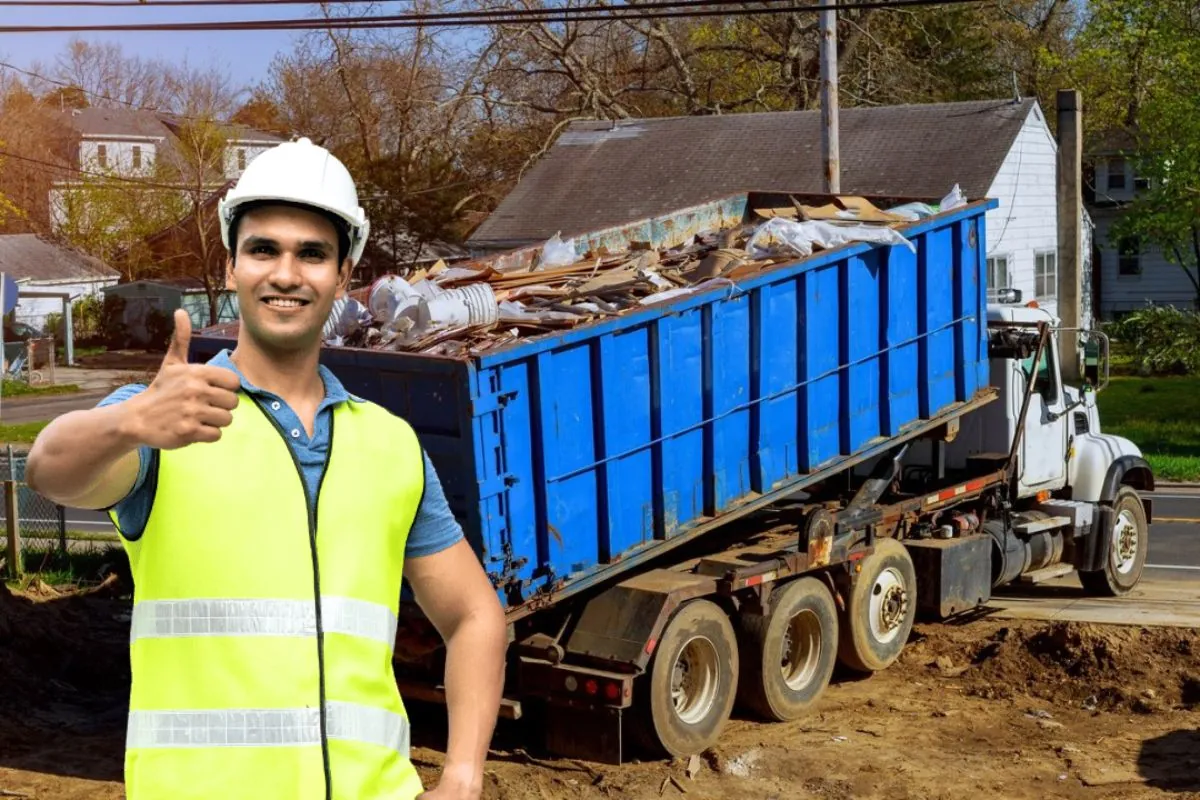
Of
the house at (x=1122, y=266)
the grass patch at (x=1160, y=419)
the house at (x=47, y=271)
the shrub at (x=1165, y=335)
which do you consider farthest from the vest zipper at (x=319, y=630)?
the house at (x=47, y=271)

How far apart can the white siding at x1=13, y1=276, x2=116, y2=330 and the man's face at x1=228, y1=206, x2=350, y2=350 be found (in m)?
48.4

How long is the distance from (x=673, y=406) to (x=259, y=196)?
7.09 metres

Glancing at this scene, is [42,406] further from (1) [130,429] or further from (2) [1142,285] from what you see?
(1) [130,429]

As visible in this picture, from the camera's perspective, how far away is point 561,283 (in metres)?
10.7

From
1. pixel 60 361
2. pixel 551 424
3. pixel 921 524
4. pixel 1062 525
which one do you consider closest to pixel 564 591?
pixel 551 424

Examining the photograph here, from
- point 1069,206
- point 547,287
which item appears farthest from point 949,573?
point 1069,206

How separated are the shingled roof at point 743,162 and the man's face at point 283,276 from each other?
28661 mm

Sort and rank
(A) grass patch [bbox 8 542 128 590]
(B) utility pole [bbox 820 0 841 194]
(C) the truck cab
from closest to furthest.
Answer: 1. (C) the truck cab
2. (A) grass patch [bbox 8 542 128 590]
3. (B) utility pole [bbox 820 0 841 194]

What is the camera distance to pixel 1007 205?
33.2 meters

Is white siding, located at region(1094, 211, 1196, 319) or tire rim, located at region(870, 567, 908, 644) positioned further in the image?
white siding, located at region(1094, 211, 1196, 319)

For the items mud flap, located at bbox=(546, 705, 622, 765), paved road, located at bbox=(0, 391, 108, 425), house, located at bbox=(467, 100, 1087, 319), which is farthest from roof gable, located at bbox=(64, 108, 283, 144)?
mud flap, located at bbox=(546, 705, 622, 765)

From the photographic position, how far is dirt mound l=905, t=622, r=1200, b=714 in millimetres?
11250

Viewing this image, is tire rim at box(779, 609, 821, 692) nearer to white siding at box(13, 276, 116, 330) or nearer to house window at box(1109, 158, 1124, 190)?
white siding at box(13, 276, 116, 330)

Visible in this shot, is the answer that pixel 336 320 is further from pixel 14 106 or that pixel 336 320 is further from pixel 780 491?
pixel 14 106
